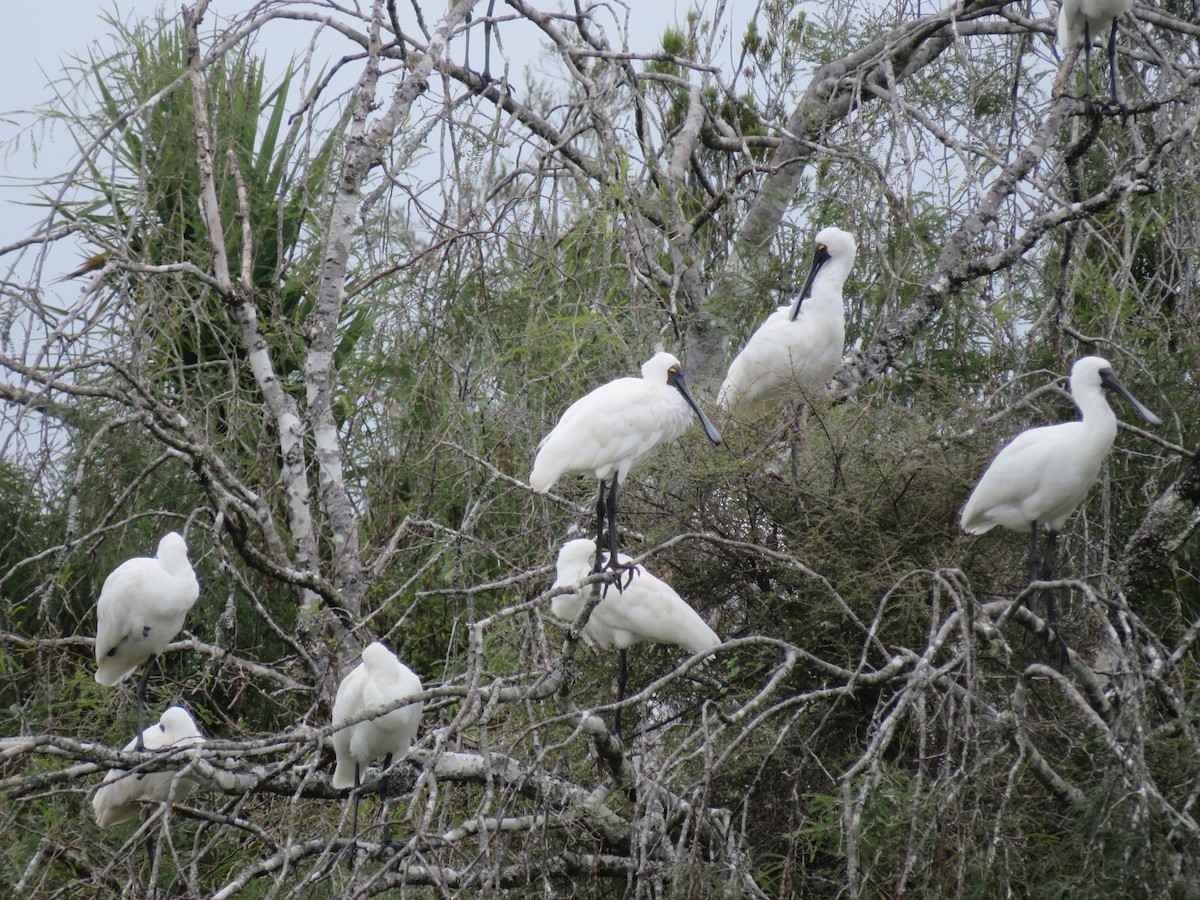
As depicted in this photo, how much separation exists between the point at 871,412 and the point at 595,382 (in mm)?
1329

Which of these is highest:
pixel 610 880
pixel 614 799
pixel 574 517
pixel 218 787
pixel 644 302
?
pixel 644 302

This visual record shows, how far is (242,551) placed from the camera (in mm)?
5109

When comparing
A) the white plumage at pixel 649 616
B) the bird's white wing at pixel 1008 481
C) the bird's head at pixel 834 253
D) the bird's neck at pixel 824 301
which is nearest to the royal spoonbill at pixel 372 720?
the white plumage at pixel 649 616

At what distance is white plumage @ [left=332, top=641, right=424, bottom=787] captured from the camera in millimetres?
5023

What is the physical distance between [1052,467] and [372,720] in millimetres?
2491

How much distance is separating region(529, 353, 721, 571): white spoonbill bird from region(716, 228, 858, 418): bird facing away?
3.88 feet

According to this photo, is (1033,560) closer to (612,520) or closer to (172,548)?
(612,520)

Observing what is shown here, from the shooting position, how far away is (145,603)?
19.2 feet

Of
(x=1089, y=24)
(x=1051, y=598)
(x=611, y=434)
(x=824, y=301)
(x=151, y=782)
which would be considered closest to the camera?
(x=1051, y=598)

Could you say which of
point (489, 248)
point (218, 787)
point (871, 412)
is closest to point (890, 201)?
point (871, 412)

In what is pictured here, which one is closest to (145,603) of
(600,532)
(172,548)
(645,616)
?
(172,548)

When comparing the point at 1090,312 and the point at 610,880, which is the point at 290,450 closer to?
the point at 610,880

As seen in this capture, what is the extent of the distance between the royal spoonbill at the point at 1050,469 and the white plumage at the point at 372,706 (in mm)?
2057

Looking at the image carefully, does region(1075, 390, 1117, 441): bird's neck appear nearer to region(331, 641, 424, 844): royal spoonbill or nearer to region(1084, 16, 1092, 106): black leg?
region(1084, 16, 1092, 106): black leg
